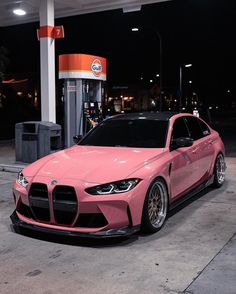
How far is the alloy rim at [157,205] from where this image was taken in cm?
552

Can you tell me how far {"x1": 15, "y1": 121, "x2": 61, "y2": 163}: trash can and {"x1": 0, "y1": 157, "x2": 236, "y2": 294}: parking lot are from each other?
476 cm

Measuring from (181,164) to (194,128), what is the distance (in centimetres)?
135

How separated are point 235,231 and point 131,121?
2.31 meters

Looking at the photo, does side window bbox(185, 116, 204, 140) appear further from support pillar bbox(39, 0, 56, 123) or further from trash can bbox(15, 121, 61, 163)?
support pillar bbox(39, 0, 56, 123)

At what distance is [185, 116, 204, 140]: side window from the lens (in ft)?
24.0

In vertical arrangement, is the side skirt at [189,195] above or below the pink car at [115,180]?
below

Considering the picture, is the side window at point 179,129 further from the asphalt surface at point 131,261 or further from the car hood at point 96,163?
the asphalt surface at point 131,261

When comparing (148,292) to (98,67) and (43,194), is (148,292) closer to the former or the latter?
(43,194)

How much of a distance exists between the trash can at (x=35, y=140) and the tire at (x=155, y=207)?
5597mm

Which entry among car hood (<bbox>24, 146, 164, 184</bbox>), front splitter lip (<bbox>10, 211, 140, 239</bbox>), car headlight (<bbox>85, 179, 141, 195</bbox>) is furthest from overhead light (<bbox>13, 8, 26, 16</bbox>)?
car headlight (<bbox>85, 179, 141, 195</bbox>)

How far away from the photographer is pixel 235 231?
5707 millimetres

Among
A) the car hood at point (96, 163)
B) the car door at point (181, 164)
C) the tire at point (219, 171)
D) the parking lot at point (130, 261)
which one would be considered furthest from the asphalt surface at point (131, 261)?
the tire at point (219, 171)

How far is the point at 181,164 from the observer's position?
250 inches

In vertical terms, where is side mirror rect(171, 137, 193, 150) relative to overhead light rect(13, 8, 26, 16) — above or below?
below
